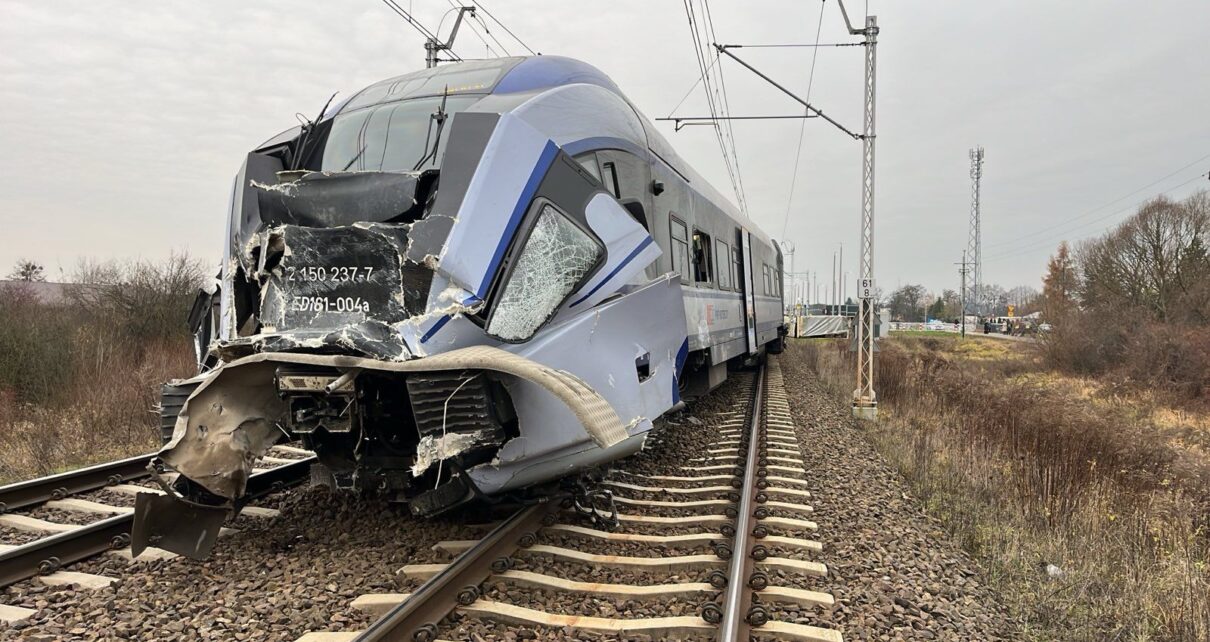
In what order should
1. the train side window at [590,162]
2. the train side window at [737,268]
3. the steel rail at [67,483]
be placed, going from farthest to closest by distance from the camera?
the train side window at [737,268]
the steel rail at [67,483]
the train side window at [590,162]

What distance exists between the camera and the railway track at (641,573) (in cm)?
351

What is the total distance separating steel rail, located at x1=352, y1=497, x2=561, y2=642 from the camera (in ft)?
10.7

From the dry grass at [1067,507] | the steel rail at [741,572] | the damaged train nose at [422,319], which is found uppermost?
the damaged train nose at [422,319]

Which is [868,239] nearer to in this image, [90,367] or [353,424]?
[353,424]

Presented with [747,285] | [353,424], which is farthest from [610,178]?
[747,285]

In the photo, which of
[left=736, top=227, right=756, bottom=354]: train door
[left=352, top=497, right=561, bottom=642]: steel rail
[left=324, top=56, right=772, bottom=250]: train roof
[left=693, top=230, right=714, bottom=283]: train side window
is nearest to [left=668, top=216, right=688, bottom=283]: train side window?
A: [left=693, top=230, right=714, bottom=283]: train side window

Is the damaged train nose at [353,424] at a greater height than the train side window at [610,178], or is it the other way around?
the train side window at [610,178]

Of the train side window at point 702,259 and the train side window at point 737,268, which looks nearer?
the train side window at point 702,259

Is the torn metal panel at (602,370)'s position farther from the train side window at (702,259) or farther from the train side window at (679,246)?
the train side window at (702,259)

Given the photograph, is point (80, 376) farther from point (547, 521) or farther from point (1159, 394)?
point (1159, 394)

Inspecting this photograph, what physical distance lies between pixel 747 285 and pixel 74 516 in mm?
10393

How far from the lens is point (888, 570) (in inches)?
178

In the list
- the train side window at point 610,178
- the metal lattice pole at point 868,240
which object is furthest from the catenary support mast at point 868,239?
the train side window at point 610,178

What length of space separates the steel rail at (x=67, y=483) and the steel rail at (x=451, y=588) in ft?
13.1
